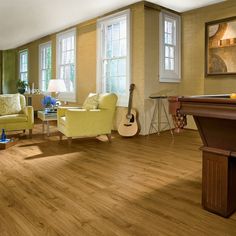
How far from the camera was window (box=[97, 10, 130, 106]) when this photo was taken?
559cm

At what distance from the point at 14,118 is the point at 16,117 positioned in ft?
0.14

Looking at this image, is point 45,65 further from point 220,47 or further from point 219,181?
point 219,181

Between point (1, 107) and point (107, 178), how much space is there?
3.17 meters

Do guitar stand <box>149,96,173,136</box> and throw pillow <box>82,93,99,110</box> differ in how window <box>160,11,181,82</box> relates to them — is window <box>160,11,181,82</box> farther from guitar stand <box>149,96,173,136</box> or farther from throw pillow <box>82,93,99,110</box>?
throw pillow <box>82,93,99,110</box>

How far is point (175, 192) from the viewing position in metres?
2.44

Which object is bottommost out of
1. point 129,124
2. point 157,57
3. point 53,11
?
point 129,124

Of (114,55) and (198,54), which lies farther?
(114,55)

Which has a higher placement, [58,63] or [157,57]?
[58,63]

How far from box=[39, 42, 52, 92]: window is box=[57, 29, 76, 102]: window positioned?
81cm

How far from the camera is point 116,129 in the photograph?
19.4 feet

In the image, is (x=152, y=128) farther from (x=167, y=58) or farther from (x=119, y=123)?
(x=167, y=58)

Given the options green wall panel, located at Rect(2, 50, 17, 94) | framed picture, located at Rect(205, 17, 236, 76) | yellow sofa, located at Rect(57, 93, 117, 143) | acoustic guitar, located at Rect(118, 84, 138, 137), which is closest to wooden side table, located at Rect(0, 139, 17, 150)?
yellow sofa, located at Rect(57, 93, 117, 143)

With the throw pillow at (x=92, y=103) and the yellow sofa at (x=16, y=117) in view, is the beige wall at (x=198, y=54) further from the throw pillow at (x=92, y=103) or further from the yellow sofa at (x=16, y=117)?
the yellow sofa at (x=16, y=117)

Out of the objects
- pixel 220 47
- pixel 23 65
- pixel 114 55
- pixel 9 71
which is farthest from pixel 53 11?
pixel 9 71
